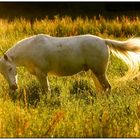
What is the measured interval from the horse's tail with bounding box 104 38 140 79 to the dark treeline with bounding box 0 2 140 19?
15996 mm

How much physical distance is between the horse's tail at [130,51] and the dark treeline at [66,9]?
15996 mm

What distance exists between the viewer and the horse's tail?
810 centimetres

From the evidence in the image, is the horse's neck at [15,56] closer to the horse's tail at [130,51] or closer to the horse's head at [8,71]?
A: the horse's head at [8,71]

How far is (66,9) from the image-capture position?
2847 cm

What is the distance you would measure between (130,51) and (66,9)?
20.5 metres

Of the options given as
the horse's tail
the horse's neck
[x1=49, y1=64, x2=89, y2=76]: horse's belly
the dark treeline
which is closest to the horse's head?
the horse's neck

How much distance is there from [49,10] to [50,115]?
73.4 ft

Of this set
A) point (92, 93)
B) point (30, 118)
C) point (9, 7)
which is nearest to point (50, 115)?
point (30, 118)

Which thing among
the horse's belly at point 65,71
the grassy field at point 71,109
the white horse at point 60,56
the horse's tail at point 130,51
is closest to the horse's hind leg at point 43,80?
the white horse at point 60,56

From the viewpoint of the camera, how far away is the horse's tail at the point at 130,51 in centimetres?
810

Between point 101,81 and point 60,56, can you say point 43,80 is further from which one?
point 101,81

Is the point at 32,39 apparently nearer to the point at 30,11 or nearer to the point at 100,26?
the point at 100,26

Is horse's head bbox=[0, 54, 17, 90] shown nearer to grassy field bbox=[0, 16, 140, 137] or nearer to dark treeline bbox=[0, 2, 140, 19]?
grassy field bbox=[0, 16, 140, 137]

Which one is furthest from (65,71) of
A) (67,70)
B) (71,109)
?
(71,109)
